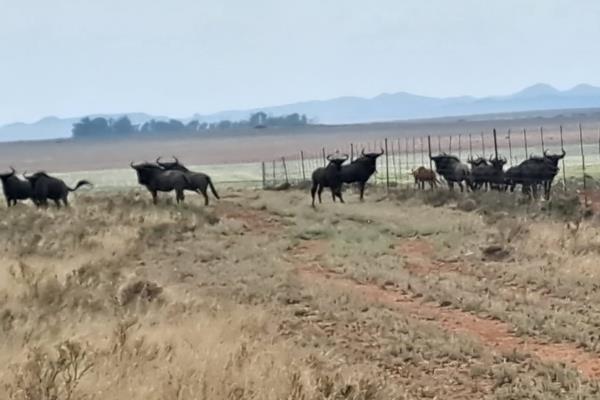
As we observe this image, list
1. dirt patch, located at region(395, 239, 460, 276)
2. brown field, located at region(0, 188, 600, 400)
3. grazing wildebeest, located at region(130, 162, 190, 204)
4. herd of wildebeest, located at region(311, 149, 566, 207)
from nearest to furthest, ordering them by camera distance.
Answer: brown field, located at region(0, 188, 600, 400), dirt patch, located at region(395, 239, 460, 276), herd of wildebeest, located at region(311, 149, 566, 207), grazing wildebeest, located at region(130, 162, 190, 204)

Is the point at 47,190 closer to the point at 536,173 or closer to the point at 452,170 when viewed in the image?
the point at 452,170

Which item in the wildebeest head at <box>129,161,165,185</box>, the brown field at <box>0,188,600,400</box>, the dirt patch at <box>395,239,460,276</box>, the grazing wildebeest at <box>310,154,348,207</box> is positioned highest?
the wildebeest head at <box>129,161,165,185</box>

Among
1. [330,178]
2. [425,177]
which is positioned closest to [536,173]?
[425,177]

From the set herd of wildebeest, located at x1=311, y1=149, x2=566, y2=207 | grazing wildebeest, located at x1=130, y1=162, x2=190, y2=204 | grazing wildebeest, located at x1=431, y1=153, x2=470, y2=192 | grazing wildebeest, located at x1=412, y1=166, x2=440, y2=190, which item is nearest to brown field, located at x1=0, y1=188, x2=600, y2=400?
herd of wildebeest, located at x1=311, y1=149, x2=566, y2=207

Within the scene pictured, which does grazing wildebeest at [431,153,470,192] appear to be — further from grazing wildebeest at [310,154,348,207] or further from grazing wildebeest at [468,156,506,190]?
grazing wildebeest at [310,154,348,207]

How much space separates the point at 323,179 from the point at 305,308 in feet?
60.3

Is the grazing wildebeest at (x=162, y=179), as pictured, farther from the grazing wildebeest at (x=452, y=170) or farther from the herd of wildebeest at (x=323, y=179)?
the grazing wildebeest at (x=452, y=170)

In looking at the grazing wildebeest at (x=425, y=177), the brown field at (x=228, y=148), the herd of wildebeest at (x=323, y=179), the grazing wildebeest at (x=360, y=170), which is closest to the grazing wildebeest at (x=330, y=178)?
the herd of wildebeest at (x=323, y=179)

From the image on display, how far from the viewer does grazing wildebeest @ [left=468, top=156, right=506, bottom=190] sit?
99.8ft

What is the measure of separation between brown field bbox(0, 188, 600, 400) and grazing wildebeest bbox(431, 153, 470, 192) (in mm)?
9198

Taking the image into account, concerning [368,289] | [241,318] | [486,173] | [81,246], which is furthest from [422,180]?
[241,318]

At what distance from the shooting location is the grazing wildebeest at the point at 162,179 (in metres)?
29.3

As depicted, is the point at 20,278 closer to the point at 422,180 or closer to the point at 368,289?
the point at 368,289

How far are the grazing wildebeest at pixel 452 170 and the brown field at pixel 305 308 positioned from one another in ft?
30.2
